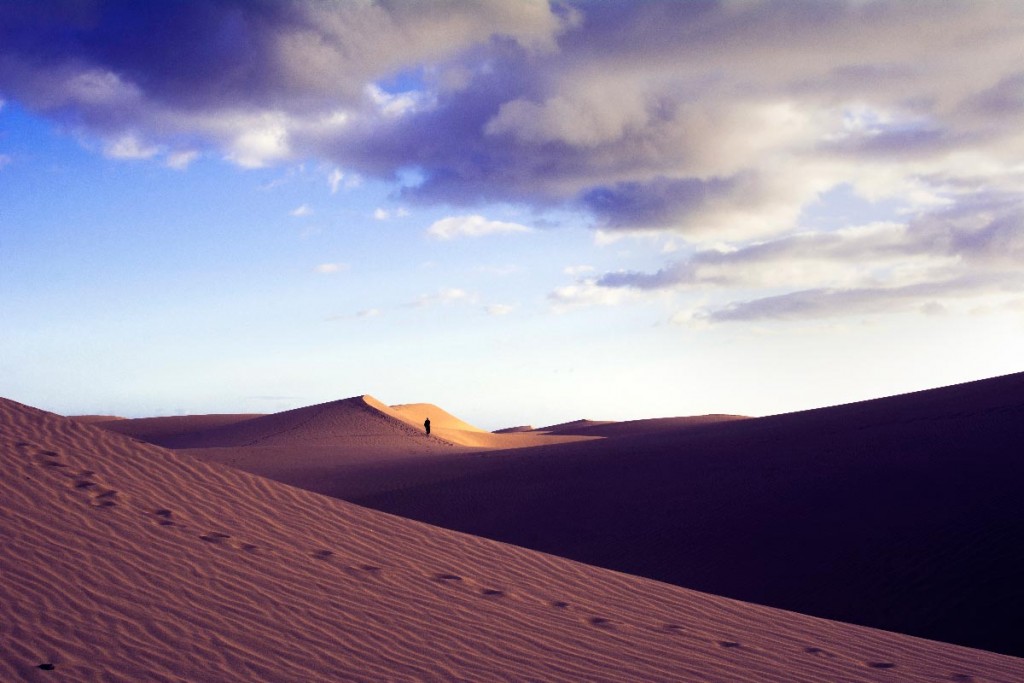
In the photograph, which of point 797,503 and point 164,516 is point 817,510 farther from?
point 164,516

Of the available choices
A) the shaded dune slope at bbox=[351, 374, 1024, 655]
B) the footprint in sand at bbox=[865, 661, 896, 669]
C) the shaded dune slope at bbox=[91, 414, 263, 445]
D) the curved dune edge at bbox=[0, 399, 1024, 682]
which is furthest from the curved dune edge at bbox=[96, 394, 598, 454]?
the footprint in sand at bbox=[865, 661, 896, 669]

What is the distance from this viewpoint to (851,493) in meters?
16.3

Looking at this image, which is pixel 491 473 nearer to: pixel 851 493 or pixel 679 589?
pixel 851 493

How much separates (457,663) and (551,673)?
67cm

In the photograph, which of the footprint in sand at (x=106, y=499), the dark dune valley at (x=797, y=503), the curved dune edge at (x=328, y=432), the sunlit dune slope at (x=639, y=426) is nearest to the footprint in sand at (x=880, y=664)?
the dark dune valley at (x=797, y=503)

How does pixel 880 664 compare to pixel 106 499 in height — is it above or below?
below

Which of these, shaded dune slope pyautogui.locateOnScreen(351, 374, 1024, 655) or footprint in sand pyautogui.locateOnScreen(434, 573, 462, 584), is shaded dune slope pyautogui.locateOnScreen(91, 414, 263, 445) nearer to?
shaded dune slope pyautogui.locateOnScreen(351, 374, 1024, 655)

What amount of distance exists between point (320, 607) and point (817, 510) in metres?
10.7

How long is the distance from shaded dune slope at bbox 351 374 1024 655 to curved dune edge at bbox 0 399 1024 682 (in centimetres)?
365

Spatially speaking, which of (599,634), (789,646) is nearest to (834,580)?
(789,646)

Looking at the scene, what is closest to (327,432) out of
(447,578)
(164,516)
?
(164,516)

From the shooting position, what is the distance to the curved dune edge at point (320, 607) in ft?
20.9

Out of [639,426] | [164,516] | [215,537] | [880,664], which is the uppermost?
[639,426]

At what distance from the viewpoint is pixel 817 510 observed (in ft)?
51.5
